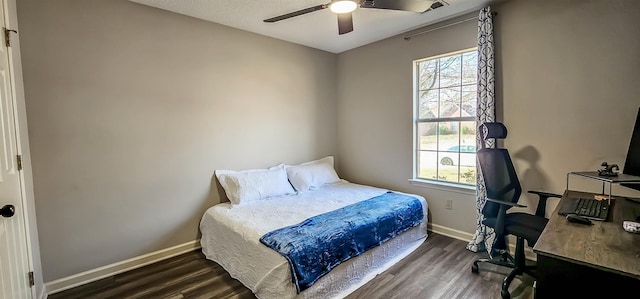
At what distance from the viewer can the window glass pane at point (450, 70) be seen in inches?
128

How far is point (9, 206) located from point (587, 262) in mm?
2601

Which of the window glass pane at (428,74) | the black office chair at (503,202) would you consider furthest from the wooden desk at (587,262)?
the window glass pane at (428,74)

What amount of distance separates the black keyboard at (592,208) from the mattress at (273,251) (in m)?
1.49

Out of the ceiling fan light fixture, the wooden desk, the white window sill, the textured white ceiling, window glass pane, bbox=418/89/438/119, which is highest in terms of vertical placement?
the textured white ceiling

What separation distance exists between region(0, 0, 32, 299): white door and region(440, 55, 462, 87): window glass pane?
12.2ft

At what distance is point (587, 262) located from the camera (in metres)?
1.14

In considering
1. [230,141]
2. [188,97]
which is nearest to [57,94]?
[188,97]

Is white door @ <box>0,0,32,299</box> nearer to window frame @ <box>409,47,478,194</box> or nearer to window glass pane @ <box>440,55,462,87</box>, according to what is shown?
window frame @ <box>409,47,478,194</box>

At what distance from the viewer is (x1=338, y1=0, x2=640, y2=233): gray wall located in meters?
2.25

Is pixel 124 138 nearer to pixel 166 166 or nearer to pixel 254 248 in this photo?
pixel 166 166

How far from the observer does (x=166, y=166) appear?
2.88 m

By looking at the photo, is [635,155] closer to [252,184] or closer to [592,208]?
[592,208]

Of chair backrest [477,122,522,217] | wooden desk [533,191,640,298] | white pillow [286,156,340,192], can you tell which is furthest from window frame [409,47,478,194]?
wooden desk [533,191,640,298]

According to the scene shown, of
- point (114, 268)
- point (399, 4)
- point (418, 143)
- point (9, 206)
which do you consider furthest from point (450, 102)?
point (114, 268)
